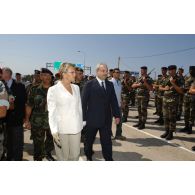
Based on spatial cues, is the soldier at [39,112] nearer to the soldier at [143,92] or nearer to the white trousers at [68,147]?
the white trousers at [68,147]

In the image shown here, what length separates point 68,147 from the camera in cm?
388

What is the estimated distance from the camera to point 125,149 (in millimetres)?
6570

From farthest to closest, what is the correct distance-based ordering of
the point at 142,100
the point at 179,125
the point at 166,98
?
the point at 179,125, the point at 142,100, the point at 166,98

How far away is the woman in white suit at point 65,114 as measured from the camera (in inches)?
148

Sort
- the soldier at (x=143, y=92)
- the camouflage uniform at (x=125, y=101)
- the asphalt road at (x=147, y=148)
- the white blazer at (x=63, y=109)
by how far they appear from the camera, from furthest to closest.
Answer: the camouflage uniform at (x=125, y=101)
the soldier at (x=143, y=92)
the asphalt road at (x=147, y=148)
the white blazer at (x=63, y=109)

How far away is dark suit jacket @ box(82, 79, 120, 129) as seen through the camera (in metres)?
4.82

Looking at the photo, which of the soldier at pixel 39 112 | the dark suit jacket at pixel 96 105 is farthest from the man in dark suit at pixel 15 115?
the dark suit jacket at pixel 96 105

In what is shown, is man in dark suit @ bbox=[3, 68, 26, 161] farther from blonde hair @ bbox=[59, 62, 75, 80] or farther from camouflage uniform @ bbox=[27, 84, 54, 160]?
blonde hair @ bbox=[59, 62, 75, 80]

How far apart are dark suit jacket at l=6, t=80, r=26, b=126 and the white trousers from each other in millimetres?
1237

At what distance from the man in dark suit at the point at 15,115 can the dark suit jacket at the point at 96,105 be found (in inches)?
43.1

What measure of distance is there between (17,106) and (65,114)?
1369mm

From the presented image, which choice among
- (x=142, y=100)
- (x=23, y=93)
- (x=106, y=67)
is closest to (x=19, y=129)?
(x=23, y=93)
